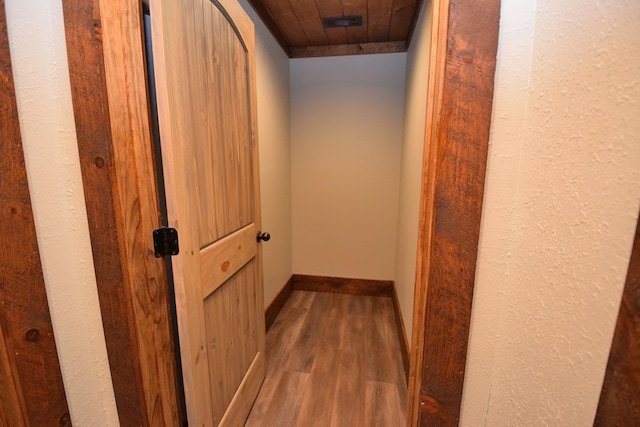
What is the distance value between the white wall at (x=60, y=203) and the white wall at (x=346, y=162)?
6.75 ft

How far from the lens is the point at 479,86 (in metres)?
0.68

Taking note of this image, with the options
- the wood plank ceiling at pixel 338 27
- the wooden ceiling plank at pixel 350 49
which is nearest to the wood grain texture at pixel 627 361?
the wood plank ceiling at pixel 338 27

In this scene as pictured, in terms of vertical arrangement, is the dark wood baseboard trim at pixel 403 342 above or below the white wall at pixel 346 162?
below

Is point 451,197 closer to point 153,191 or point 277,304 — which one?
point 153,191

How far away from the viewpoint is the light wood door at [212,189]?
33.3 inches

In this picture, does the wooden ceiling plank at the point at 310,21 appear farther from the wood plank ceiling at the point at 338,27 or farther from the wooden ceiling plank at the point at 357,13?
the wooden ceiling plank at the point at 357,13

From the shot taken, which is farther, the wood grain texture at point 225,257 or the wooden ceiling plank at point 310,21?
the wooden ceiling plank at point 310,21

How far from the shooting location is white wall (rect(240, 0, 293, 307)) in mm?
1996

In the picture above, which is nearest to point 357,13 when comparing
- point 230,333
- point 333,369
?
point 230,333

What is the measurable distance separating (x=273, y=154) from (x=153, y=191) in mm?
1487

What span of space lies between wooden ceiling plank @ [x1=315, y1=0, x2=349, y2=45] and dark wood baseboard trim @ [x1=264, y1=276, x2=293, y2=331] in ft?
7.54

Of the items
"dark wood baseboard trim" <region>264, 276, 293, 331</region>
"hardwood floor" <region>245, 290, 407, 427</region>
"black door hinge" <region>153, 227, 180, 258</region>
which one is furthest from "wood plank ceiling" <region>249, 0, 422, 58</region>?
"hardwood floor" <region>245, 290, 407, 427</region>

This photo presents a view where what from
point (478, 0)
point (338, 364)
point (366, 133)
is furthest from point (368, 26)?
point (338, 364)

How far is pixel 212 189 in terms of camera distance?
106 centimetres
